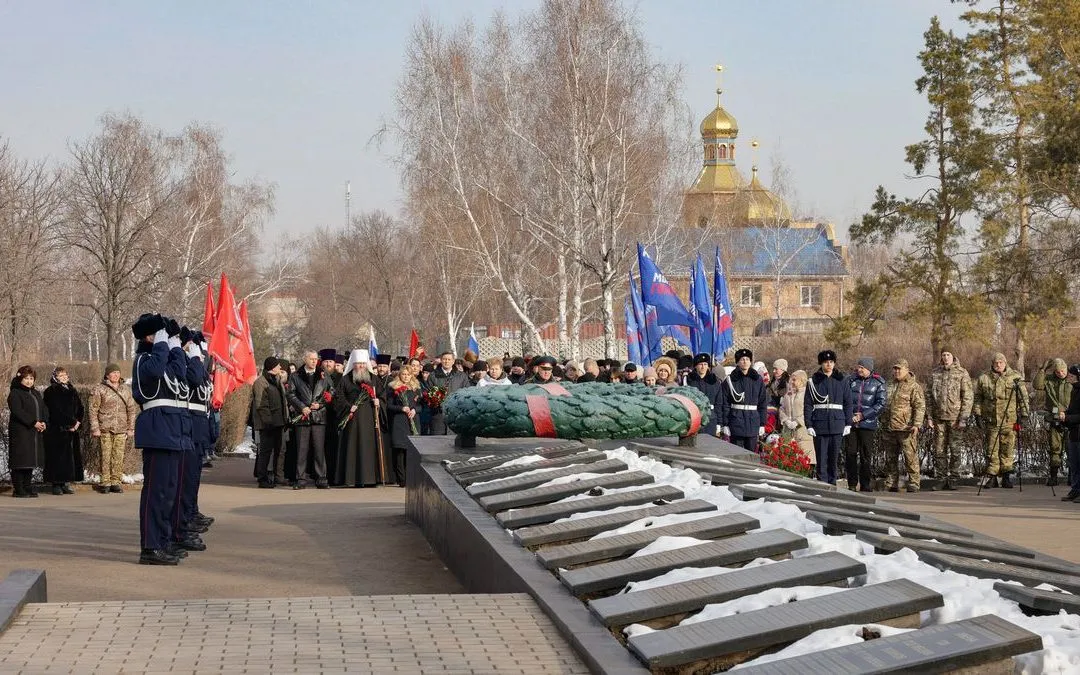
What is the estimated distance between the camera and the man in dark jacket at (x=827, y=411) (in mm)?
16922

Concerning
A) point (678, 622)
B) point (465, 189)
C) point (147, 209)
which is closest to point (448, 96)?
point (465, 189)

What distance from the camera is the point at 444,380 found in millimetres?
19812

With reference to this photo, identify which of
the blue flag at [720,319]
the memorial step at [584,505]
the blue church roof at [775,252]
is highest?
the blue church roof at [775,252]

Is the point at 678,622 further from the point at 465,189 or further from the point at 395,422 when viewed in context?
the point at 465,189

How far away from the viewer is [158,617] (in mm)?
6203

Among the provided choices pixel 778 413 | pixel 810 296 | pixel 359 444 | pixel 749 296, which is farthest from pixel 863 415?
pixel 810 296

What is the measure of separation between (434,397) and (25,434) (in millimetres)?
4921

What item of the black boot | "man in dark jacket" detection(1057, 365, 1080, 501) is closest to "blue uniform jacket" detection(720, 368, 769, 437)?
"man in dark jacket" detection(1057, 365, 1080, 501)

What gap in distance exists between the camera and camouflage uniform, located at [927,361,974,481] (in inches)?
709

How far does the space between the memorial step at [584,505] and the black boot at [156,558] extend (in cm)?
289

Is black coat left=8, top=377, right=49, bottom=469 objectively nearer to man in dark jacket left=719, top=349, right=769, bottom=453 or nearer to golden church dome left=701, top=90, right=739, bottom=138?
man in dark jacket left=719, top=349, right=769, bottom=453

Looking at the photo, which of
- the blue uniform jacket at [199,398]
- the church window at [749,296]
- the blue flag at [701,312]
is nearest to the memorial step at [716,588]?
the blue uniform jacket at [199,398]

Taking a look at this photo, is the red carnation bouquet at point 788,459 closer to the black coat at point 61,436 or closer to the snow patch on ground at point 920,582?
the snow patch on ground at point 920,582

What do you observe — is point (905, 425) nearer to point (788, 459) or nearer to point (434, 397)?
point (788, 459)
